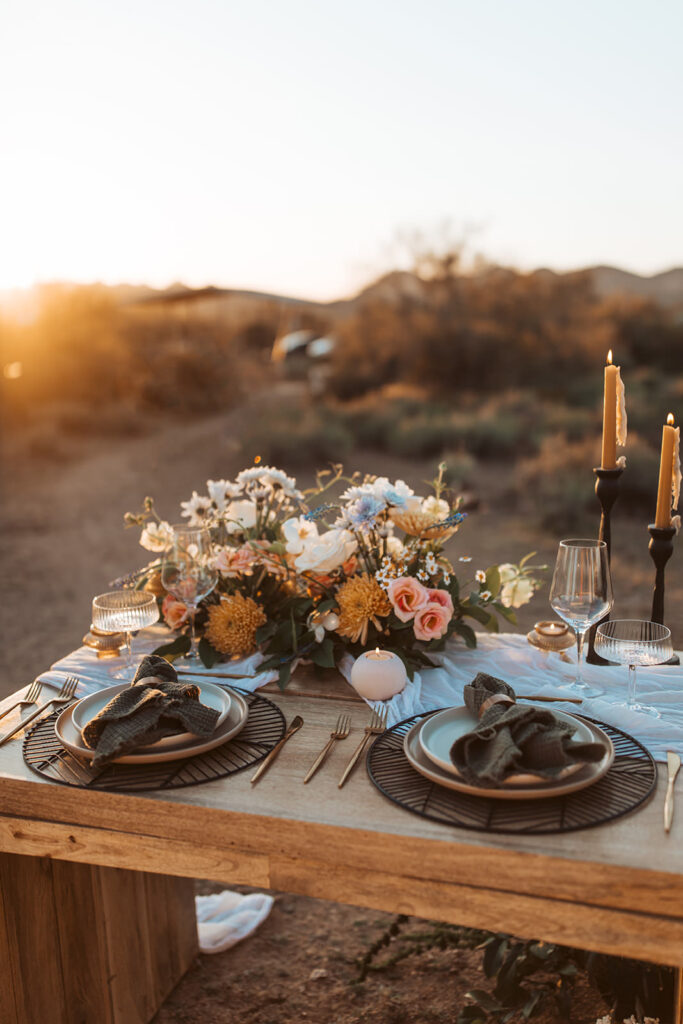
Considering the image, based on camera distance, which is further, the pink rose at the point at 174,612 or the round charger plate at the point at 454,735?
the pink rose at the point at 174,612

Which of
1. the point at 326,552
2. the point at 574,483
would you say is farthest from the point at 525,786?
the point at 574,483

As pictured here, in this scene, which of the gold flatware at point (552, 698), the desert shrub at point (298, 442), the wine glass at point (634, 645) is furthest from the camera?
the desert shrub at point (298, 442)

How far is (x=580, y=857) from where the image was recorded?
986 mm

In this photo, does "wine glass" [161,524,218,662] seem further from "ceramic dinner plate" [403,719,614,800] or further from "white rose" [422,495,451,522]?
"ceramic dinner plate" [403,719,614,800]

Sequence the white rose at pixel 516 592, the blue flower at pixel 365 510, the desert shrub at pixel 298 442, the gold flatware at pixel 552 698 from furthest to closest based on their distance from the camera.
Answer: the desert shrub at pixel 298 442
the white rose at pixel 516 592
the blue flower at pixel 365 510
the gold flatware at pixel 552 698

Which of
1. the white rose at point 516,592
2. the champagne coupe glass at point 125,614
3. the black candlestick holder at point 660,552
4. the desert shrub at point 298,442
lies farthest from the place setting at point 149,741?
the desert shrub at point 298,442

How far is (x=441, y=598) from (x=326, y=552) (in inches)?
9.5

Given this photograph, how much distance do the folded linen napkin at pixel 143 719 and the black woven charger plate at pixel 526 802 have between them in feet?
0.92

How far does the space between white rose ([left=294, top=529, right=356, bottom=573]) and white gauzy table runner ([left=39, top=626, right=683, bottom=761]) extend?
0.68ft

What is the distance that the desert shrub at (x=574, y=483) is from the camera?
7176 millimetres

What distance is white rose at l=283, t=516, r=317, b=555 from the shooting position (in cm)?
161

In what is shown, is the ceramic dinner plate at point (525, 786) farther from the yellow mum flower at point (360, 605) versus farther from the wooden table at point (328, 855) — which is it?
the yellow mum flower at point (360, 605)

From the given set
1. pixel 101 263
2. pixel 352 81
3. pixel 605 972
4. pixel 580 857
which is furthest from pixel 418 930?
pixel 101 263

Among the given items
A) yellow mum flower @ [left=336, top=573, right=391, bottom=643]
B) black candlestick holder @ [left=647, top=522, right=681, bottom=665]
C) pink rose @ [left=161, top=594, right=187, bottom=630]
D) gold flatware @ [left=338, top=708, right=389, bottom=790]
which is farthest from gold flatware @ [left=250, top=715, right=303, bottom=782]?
black candlestick holder @ [left=647, top=522, right=681, bottom=665]
